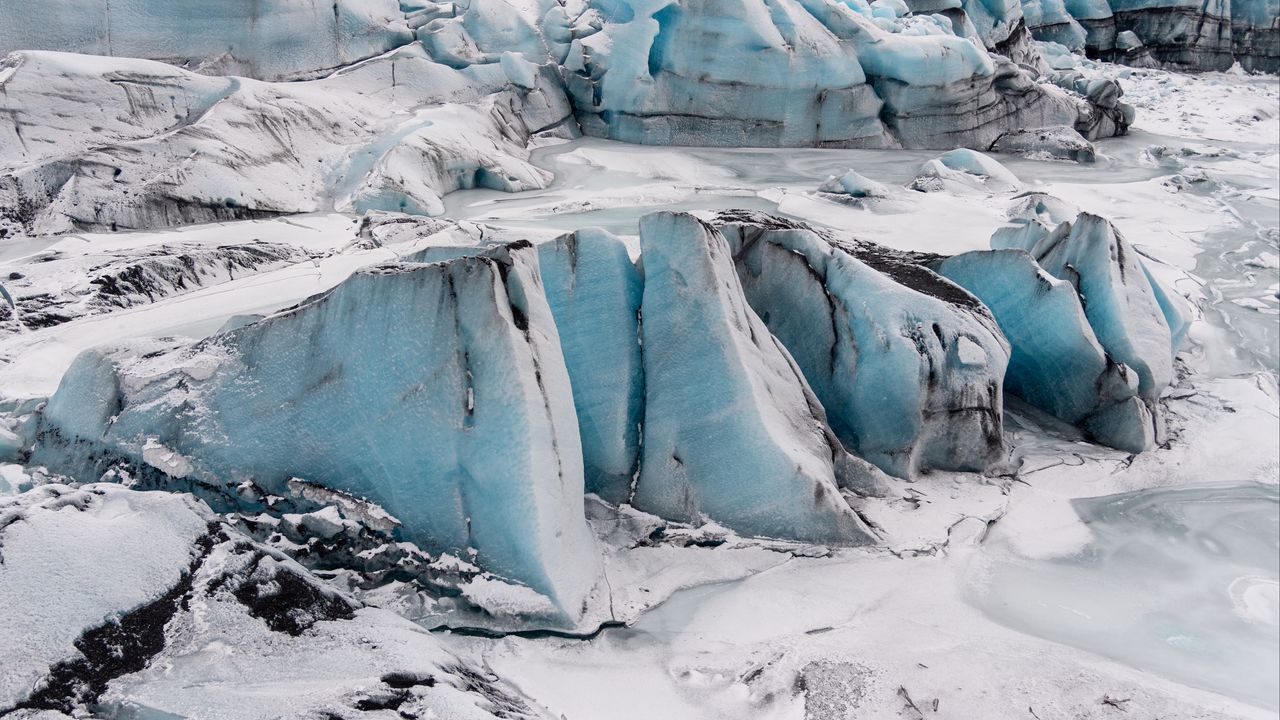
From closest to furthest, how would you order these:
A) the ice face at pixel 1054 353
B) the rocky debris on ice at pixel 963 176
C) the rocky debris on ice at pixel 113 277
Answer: the ice face at pixel 1054 353, the rocky debris on ice at pixel 113 277, the rocky debris on ice at pixel 963 176

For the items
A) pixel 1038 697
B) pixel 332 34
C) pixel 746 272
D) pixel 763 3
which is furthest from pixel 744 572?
pixel 763 3

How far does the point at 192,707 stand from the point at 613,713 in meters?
1.13

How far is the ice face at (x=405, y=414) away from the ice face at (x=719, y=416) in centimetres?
46

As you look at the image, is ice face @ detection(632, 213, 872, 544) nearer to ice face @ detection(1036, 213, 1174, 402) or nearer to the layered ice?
→ ice face @ detection(1036, 213, 1174, 402)

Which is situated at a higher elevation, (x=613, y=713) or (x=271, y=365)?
(x=271, y=365)

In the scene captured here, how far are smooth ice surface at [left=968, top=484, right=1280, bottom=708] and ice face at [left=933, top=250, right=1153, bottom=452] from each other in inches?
18.2

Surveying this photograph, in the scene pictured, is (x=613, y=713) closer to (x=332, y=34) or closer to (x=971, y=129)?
(x=332, y=34)

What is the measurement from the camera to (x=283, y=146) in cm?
820

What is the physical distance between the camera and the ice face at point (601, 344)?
11.5 ft

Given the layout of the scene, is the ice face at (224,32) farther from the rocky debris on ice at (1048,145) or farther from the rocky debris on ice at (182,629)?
the rocky debris on ice at (1048,145)

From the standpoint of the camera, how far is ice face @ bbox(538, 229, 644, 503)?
3494mm

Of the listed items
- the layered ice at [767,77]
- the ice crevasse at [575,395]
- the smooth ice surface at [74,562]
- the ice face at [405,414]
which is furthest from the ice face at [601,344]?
the layered ice at [767,77]

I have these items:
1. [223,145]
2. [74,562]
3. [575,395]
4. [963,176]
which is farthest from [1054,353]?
[223,145]

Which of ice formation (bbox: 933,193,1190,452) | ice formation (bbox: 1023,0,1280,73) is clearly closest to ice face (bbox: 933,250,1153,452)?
ice formation (bbox: 933,193,1190,452)
